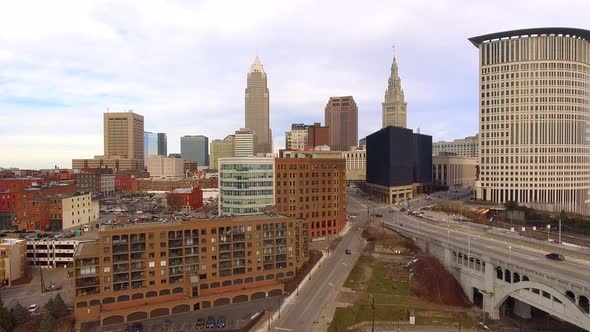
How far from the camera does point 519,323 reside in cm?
6078

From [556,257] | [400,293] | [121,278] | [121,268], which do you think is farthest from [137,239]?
[556,257]

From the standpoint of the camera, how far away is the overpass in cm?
5022

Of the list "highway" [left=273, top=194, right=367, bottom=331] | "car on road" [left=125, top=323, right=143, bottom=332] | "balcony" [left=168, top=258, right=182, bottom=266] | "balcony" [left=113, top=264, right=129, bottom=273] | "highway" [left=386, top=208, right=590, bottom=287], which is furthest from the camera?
"balcony" [left=168, top=258, right=182, bottom=266]

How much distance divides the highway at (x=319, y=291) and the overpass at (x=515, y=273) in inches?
731

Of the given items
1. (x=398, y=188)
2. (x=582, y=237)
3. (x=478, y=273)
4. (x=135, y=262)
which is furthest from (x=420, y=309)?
(x=398, y=188)

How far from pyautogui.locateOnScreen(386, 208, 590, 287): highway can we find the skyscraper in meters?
66.1

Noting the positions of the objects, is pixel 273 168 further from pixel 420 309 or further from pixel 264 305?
pixel 420 309

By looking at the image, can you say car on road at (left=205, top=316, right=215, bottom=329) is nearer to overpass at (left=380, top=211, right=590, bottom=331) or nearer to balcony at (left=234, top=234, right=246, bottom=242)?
balcony at (left=234, top=234, right=246, bottom=242)

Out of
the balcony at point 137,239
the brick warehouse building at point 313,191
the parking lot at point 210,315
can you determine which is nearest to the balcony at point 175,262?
the balcony at point 137,239

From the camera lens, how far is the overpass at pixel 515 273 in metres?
50.2

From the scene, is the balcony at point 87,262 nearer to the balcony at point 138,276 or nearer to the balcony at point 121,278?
the balcony at point 121,278

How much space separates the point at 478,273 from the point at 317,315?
28952 mm

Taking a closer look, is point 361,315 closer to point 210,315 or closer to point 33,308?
point 210,315

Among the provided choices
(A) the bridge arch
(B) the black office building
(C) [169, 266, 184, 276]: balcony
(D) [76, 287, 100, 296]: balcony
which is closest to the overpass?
(A) the bridge arch
